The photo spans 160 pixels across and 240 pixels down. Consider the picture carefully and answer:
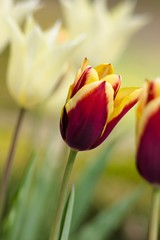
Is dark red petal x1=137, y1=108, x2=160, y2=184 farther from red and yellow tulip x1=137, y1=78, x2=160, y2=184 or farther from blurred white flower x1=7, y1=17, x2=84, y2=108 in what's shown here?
blurred white flower x1=7, y1=17, x2=84, y2=108

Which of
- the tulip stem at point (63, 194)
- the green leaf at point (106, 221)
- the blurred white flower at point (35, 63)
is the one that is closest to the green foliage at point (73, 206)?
the green leaf at point (106, 221)

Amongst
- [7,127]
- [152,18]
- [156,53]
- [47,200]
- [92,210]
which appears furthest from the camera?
[152,18]

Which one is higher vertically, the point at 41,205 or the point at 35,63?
the point at 35,63

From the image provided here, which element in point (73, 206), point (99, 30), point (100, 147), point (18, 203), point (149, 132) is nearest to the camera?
point (149, 132)

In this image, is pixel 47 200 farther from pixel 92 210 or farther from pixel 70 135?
pixel 70 135

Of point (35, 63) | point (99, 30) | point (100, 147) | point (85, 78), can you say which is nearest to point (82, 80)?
point (85, 78)

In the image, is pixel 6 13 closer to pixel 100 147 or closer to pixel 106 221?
pixel 106 221

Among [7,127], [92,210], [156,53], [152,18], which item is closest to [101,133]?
[92,210]

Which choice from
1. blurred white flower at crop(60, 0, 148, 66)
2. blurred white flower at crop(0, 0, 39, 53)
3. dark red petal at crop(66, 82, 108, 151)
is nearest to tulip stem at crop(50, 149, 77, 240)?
dark red petal at crop(66, 82, 108, 151)
